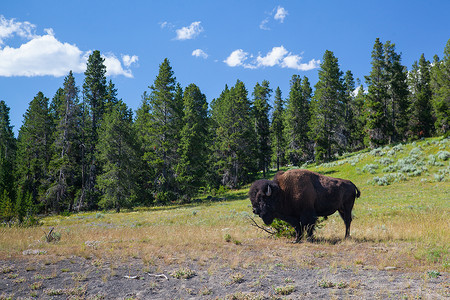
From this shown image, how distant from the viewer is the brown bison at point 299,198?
9062mm

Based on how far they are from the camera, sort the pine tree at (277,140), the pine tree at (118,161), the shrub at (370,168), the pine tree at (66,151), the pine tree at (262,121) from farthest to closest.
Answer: the pine tree at (277,140), the pine tree at (262,121), the pine tree at (66,151), the shrub at (370,168), the pine tree at (118,161)

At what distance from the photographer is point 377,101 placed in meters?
46.0

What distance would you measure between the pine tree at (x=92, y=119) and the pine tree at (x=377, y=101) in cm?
4253

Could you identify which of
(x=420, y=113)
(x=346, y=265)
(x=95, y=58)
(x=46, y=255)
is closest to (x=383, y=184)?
(x=346, y=265)

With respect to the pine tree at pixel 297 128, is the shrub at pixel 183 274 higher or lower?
lower

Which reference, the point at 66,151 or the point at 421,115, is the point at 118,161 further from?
the point at 421,115

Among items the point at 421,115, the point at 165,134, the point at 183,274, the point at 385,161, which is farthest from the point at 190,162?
the point at 421,115

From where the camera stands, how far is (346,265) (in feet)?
21.7

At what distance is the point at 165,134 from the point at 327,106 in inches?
1084

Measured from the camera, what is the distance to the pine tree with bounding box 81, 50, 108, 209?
40.3m

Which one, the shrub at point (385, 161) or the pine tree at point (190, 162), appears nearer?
the shrub at point (385, 161)

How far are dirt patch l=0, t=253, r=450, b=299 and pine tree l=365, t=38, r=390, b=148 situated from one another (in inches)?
1738

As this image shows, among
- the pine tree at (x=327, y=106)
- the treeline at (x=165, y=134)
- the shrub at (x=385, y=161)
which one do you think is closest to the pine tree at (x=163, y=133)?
the treeline at (x=165, y=134)

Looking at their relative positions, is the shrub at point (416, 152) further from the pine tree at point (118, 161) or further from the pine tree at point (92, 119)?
the pine tree at point (92, 119)
